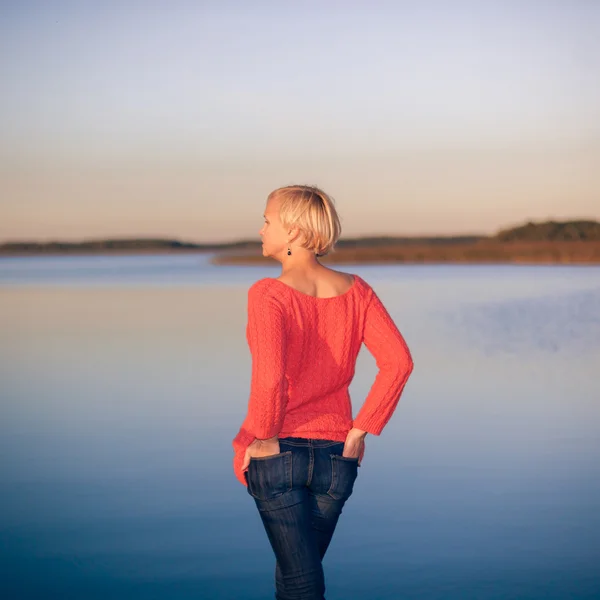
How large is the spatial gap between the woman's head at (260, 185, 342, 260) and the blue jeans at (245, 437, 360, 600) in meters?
0.58

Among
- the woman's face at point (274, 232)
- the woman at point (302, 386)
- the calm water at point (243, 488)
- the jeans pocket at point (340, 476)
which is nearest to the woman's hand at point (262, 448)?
the woman at point (302, 386)

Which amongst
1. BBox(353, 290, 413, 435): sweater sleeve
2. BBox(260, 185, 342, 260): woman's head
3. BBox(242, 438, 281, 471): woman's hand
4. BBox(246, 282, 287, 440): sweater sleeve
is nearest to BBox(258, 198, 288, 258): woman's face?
BBox(260, 185, 342, 260): woman's head

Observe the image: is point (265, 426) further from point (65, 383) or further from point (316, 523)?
point (65, 383)

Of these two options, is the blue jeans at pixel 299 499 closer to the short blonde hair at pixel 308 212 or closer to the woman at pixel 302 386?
the woman at pixel 302 386

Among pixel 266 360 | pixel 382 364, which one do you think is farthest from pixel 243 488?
pixel 266 360

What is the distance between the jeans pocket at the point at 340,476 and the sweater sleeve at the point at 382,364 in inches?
4.7

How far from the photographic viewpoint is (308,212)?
270cm

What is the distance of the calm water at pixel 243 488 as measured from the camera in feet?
14.0

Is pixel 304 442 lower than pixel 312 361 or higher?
lower

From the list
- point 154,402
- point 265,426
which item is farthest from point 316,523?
point 154,402

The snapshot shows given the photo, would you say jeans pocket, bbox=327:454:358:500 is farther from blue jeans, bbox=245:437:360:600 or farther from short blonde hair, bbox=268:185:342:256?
short blonde hair, bbox=268:185:342:256

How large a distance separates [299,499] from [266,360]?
43cm

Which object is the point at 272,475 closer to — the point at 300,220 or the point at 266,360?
the point at 266,360

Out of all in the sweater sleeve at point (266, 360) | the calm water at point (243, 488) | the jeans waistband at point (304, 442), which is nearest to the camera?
the sweater sleeve at point (266, 360)
